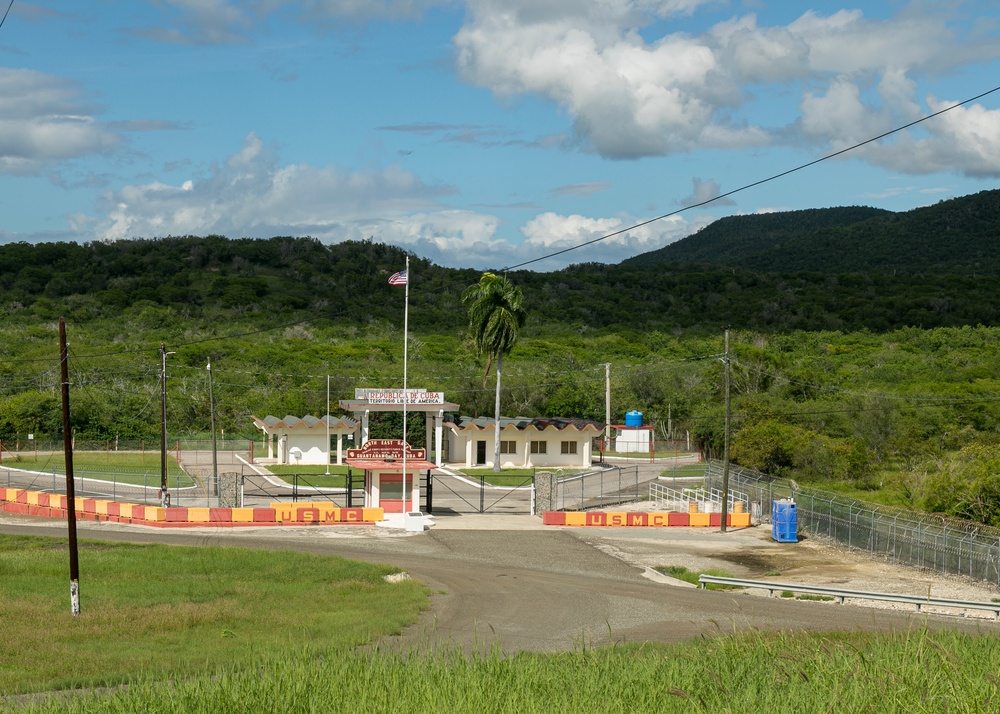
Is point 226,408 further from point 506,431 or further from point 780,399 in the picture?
point 780,399

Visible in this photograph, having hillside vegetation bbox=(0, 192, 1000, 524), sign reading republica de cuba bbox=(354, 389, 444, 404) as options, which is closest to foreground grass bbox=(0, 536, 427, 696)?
hillside vegetation bbox=(0, 192, 1000, 524)

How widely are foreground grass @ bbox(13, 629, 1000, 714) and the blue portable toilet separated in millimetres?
30994

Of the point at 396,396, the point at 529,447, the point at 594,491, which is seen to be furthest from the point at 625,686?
the point at 529,447

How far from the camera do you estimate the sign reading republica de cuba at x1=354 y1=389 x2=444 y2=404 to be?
6625 cm

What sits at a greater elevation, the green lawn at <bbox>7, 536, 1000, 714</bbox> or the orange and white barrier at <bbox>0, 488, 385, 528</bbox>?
the green lawn at <bbox>7, 536, 1000, 714</bbox>

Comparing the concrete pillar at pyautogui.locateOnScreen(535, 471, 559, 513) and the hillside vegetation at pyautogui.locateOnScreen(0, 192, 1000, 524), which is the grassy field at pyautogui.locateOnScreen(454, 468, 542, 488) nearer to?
the concrete pillar at pyautogui.locateOnScreen(535, 471, 559, 513)

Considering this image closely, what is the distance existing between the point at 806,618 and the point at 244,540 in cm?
2381

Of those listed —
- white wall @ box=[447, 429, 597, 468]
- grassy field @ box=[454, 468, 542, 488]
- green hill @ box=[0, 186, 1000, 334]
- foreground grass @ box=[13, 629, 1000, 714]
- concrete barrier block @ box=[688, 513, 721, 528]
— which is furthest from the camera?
green hill @ box=[0, 186, 1000, 334]

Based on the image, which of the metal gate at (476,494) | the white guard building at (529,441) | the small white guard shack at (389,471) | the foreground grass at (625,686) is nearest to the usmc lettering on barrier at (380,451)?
the small white guard shack at (389,471)

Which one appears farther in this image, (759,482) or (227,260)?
(227,260)

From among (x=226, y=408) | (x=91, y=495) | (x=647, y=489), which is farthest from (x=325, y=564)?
(x=226, y=408)

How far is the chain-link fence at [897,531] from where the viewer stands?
3378 cm

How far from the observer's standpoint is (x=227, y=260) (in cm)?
16388

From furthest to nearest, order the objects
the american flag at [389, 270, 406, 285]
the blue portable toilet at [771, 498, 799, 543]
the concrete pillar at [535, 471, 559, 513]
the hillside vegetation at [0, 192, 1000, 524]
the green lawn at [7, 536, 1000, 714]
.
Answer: the hillside vegetation at [0, 192, 1000, 524]
the concrete pillar at [535, 471, 559, 513]
the american flag at [389, 270, 406, 285]
the blue portable toilet at [771, 498, 799, 543]
the green lawn at [7, 536, 1000, 714]
